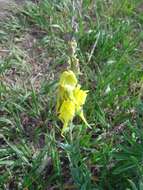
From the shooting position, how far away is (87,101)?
2.43 meters

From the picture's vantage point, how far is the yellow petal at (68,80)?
1534 millimetres

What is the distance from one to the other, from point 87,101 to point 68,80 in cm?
89

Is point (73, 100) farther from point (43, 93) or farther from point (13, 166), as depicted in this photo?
point (43, 93)

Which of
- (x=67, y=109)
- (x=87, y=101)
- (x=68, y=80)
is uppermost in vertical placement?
(x=68, y=80)

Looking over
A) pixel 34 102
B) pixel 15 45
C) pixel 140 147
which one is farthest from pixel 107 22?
pixel 140 147

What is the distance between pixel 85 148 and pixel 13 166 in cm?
33

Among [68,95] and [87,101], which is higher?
[68,95]

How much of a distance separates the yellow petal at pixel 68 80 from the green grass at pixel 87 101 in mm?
436

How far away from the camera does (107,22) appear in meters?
3.07

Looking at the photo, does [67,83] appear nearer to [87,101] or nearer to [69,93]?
[69,93]

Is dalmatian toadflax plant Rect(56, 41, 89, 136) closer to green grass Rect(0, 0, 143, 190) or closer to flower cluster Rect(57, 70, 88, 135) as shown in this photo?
flower cluster Rect(57, 70, 88, 135)

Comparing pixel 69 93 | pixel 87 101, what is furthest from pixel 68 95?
pixel 87 101

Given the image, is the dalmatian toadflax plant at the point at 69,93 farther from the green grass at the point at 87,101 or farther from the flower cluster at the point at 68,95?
the green grass at the point at 87,101

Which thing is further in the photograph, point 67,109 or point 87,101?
point 87,101
